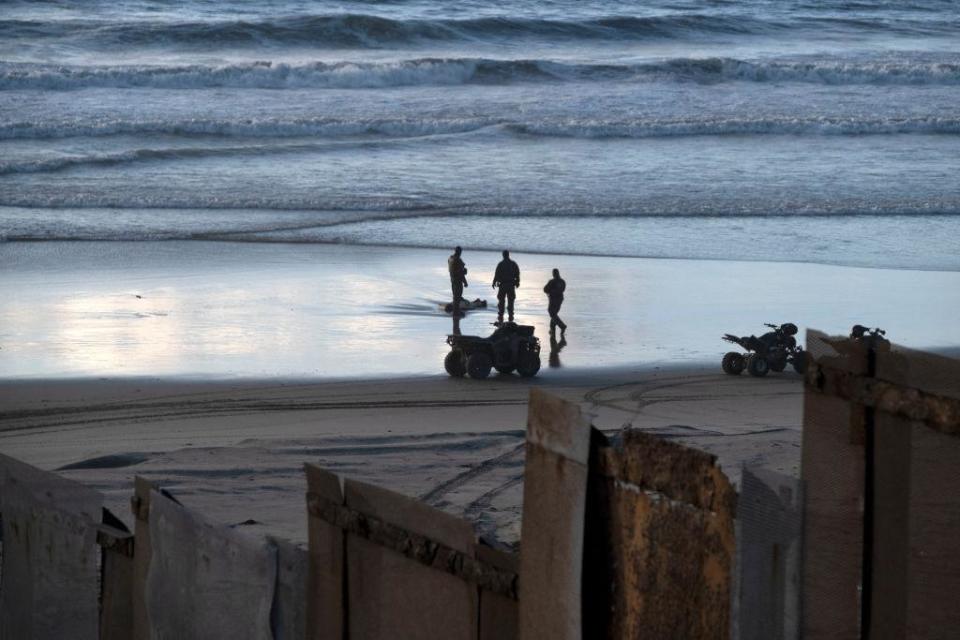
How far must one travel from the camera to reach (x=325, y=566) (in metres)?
4.04

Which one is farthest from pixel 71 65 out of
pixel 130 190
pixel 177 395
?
pixel 177 395

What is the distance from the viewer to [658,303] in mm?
17734

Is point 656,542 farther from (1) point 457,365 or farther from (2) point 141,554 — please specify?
(1) point 457,365

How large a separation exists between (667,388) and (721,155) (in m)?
19.6

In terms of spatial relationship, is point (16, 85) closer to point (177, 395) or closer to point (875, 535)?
point (177, 395)

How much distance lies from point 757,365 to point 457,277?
13.6ft

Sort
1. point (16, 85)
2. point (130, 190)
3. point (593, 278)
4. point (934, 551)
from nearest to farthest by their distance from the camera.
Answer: point (934, 551) < point (593, 278) < point (130, 190) < point (16, 85)

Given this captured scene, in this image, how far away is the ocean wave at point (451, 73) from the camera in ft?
135

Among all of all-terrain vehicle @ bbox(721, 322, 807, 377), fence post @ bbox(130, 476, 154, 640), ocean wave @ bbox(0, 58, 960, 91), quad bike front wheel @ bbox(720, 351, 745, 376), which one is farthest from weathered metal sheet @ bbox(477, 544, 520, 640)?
ocean wave @ bbox(0, 58, 960, 91)

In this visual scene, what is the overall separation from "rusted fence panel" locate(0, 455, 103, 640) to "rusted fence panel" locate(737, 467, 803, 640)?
2474mm

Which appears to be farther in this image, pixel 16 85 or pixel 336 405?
pixel 16 85

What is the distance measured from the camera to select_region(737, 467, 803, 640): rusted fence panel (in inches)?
116

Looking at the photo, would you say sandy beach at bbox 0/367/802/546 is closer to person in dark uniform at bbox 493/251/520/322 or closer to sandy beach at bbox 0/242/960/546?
sandy beach at bbox 0/242/960/546

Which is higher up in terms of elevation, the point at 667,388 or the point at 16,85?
the point at 16,85
